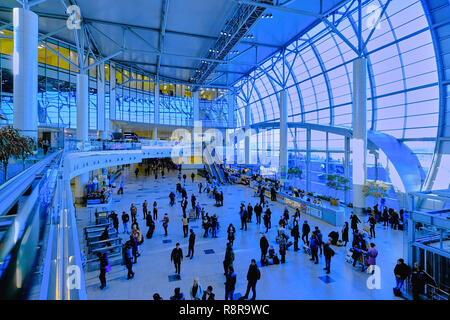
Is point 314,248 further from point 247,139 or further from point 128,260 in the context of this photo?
point 247,139

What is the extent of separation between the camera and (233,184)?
30781mm

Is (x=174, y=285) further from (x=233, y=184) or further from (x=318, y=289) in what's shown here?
(x=233, y=184)

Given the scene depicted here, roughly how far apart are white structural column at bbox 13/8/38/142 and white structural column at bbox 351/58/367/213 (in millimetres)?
17590

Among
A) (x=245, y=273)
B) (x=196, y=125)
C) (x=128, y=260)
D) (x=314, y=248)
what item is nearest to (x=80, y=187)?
(x=128, y=260)

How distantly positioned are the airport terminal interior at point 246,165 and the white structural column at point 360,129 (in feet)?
0.28

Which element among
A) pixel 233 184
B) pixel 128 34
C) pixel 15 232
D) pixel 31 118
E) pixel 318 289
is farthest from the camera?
pixel 233 184

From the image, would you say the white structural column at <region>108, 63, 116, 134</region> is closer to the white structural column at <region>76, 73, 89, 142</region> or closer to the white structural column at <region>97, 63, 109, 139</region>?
the white structural column at <region>97, 63, 109, 139</region>

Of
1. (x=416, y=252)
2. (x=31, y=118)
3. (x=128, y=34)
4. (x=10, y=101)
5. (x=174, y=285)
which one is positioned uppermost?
(x=128, y=34)

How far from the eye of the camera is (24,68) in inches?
402

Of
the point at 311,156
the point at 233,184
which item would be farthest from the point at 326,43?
the point at 233,184

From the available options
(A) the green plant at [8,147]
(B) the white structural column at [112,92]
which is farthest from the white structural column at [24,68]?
(B) the white structural column at [112,92]

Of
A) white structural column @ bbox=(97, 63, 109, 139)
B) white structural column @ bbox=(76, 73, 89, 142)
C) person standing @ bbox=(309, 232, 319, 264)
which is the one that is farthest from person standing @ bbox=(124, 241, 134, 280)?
white structural column @ bbox=(97, 63, 109, 139)

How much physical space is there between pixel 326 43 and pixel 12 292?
2523 centimetres

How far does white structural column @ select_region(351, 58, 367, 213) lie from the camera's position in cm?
1550
